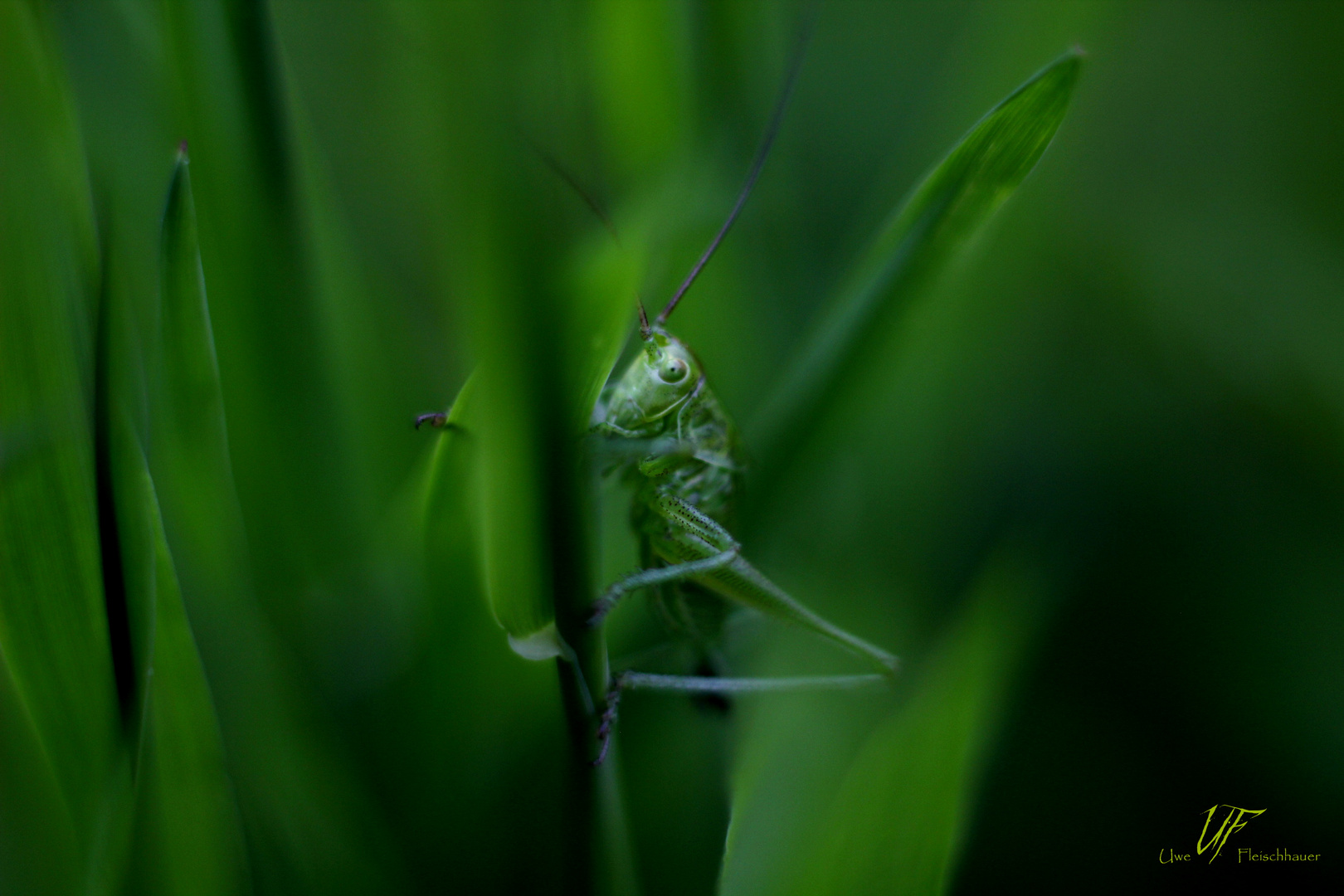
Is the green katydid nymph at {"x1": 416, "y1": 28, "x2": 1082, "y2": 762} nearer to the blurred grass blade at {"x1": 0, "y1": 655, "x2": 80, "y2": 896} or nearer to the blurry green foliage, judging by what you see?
the blurry green foliage

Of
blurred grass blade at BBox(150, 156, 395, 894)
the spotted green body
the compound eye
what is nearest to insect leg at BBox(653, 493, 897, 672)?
the spotted green body

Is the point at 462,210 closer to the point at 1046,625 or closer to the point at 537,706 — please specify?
the point at 537,706

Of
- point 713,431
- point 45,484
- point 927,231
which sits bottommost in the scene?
point 713,431

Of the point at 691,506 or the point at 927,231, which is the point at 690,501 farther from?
the point at 927,231

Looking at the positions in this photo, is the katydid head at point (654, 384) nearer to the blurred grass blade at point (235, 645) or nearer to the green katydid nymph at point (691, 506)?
the green katydid nymph at point (691, 506)

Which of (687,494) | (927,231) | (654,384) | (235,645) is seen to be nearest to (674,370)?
(654,384)

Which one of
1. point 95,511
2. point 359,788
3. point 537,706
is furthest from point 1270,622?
point 95,511

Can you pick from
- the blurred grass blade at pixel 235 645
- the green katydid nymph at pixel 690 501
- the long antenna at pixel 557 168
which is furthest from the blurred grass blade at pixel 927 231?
the blurred grass blade at pixel 235 645

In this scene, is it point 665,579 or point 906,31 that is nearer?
point 665,579
